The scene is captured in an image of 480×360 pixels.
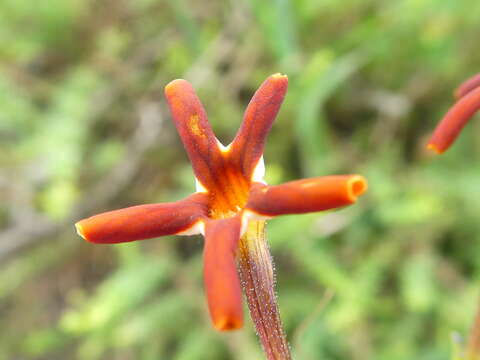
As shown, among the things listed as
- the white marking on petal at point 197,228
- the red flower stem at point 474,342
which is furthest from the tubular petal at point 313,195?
the red flower stem at point 474,342

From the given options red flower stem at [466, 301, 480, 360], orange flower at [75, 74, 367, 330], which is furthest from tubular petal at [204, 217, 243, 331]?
red flower stem at [466, 301, 480, 360]

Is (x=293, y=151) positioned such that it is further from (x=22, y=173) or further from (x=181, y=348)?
(x=22, y=173)

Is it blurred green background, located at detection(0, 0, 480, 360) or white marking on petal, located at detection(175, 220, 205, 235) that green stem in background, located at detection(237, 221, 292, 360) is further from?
blurred green background, located at detection(0, 0, 480, 360)

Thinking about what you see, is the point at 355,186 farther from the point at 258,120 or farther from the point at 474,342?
the point at 474,342

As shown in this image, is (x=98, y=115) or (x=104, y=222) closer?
(x=104, y=222)

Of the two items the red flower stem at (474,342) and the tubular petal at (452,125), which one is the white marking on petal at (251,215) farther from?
the red flower stem at (474,342)

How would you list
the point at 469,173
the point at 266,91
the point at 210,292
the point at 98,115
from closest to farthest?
the point at 210,292
the point at 266,91
the point at 469,173
the point at 98,115

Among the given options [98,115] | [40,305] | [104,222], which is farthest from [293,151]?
[104,222]
